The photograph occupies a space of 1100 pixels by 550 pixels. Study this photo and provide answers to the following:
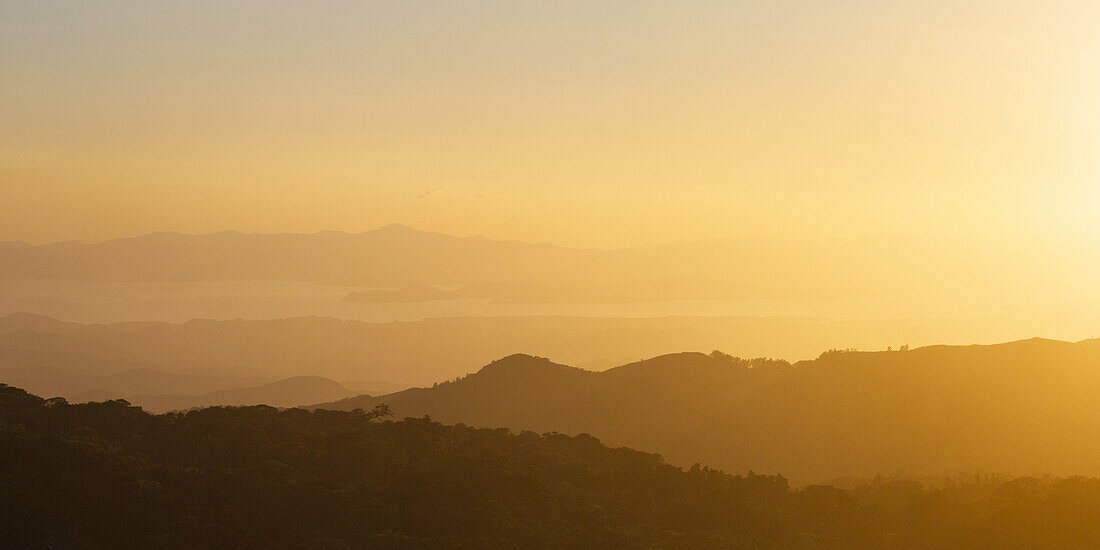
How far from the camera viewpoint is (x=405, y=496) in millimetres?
54906

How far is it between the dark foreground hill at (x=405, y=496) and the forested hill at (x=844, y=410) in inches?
3011

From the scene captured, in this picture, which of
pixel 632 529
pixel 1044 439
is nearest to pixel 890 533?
pixel 632 529

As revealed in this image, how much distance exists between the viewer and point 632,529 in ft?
181

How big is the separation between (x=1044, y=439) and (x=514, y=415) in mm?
87620

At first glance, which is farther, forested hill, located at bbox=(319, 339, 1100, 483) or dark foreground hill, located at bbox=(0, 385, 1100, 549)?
forested hill, located at bbox=(319, 339, 1100, 483)

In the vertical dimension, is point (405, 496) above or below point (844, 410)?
below

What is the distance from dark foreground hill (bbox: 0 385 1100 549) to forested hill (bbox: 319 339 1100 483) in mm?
76479

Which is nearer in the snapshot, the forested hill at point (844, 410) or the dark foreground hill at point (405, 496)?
the dark foreground hill at point (405, 496)

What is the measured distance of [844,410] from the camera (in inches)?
6407

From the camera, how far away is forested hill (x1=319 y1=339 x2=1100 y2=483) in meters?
142

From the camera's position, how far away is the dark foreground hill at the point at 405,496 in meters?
49.0

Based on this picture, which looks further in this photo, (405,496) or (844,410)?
(844,410)

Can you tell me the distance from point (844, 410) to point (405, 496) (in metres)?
121

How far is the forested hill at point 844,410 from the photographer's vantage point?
142500mm
